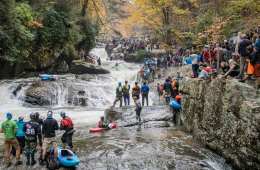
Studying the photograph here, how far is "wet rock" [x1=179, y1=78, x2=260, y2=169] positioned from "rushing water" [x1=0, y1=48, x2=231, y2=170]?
1.91 ft

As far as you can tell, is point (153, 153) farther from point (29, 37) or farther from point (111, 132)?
point (29, 37)

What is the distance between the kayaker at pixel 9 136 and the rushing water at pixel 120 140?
2.42ft

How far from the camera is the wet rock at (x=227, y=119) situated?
1297 cm

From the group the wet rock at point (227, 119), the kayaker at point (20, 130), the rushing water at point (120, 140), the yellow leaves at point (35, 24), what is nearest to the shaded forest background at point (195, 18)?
the rushing water at point (120, 140)

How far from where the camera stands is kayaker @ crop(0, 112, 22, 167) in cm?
1438

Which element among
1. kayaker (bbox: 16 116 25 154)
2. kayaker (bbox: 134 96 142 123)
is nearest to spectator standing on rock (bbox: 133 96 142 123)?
kayaker (bbox: 134 96 142 123)

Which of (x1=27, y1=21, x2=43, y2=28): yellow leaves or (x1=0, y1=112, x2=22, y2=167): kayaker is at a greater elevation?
(x1=27, y1=21, x2=43, y2=28): yellow leaves

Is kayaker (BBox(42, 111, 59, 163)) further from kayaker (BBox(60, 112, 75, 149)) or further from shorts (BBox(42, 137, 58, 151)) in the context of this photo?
kayaker (BBox(60, 112, 75, 149))

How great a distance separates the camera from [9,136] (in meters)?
14.4

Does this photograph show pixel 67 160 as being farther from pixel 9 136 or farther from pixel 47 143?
pixel 9 136

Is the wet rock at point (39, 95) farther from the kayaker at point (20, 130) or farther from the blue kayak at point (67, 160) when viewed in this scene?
the blue kayak at point (67, 160)

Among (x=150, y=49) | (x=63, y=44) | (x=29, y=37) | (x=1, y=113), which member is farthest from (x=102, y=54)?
(x=1, y=113)

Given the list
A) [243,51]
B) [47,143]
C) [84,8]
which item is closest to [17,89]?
[47,143]

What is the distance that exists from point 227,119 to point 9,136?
290 inches
